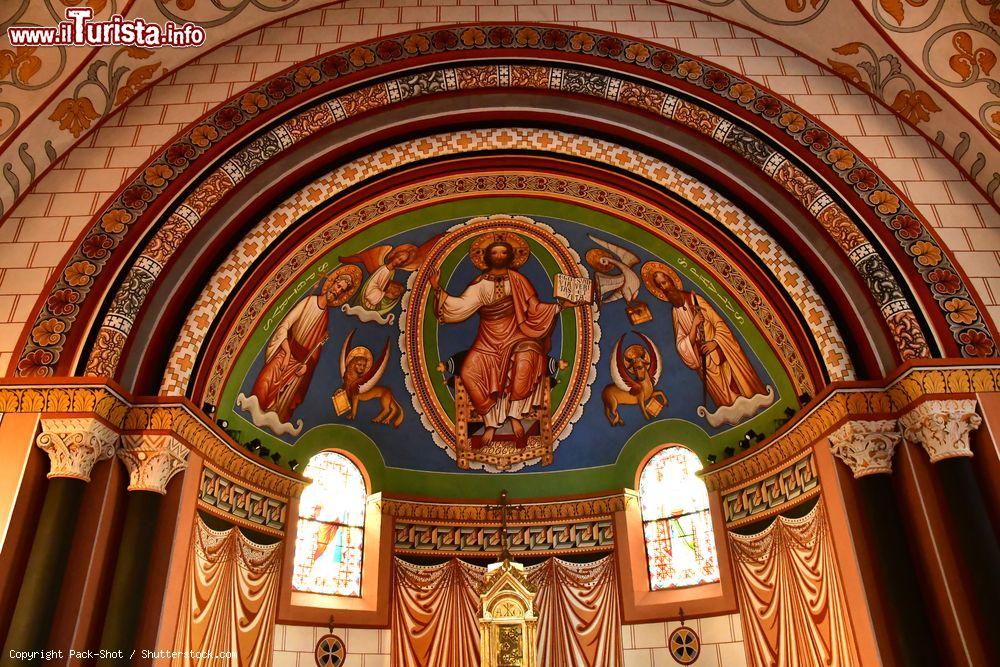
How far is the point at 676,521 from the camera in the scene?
510 inches

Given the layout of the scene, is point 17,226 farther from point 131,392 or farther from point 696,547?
point 696,547

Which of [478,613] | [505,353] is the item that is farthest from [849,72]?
[478,613]

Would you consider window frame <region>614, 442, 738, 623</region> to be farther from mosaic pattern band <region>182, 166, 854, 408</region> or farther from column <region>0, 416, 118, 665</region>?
column <region>0, 416, 118, 665</region>

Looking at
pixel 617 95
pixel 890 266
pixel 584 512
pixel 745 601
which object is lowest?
pixel 745 601

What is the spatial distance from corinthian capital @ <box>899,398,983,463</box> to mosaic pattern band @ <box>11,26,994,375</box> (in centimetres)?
75

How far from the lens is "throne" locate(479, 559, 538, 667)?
37.6ft

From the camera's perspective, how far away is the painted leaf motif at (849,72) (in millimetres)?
10297

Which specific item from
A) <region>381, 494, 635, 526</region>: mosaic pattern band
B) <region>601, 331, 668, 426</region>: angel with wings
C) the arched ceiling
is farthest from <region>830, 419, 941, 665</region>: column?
<region>381, 494, 635, 526</region>: mosaic pattern band

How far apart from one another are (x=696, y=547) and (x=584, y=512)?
2.01 meters

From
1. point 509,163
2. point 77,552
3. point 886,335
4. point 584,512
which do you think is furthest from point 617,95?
point 77,552

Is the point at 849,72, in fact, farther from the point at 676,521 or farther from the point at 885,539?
the point at 676,521

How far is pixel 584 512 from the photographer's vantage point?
13375 mm

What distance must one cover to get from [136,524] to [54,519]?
2.71 ft

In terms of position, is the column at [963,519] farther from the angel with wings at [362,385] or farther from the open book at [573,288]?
the angel with wings at [362,385]
